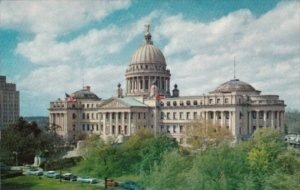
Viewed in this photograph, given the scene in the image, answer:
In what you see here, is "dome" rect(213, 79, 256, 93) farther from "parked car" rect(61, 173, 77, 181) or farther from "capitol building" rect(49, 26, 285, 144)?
"parked car" rect(61, 173, 77, 181)

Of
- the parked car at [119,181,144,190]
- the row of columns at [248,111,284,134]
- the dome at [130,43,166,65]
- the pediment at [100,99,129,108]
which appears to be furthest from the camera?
the dome at [130,43,166,65]

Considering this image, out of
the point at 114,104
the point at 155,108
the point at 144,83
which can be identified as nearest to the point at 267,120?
the point at 155,108

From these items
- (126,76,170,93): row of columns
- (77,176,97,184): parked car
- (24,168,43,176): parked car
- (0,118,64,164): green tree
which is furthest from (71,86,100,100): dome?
(77,176,97,184): parked car

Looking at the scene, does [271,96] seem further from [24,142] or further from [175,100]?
[24,142]

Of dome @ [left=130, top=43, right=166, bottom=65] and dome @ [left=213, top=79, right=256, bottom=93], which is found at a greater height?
dome @ [left=130, top=43, right=166, bottom=65]

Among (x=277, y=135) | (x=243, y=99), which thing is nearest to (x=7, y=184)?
(x=277, y=135)

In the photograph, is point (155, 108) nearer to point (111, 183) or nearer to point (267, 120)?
point (267, 120)

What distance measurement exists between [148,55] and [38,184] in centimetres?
2928

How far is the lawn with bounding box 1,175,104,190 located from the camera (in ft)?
78.1

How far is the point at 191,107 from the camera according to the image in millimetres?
43719

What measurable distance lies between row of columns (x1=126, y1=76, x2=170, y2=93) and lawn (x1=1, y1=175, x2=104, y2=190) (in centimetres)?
2623

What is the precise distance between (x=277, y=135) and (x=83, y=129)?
30.8 m

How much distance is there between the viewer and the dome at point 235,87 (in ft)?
137

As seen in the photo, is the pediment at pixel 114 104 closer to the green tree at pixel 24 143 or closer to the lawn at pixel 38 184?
the green tree at pixel 24 143
